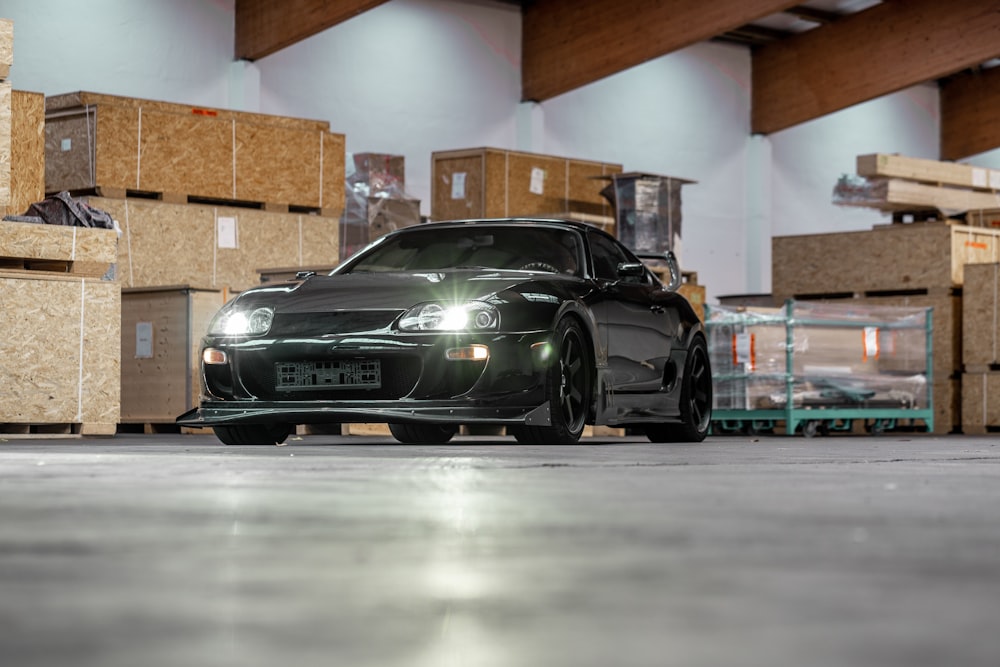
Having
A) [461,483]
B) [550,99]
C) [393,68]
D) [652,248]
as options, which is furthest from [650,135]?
[461,483]

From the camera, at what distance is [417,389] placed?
8.03m

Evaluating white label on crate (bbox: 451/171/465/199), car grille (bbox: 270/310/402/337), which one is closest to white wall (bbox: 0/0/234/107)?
white label on crate (bbox: 451/171/465/199)

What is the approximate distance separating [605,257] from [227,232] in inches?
231

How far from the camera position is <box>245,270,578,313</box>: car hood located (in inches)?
321

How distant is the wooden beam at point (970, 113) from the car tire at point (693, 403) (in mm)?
23805

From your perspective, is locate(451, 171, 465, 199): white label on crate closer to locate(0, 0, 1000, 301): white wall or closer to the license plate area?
locate(0, 0, 1000, 301): white wall

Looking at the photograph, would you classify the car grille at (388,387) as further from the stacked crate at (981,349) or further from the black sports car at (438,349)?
the stacked crate at (981,349)

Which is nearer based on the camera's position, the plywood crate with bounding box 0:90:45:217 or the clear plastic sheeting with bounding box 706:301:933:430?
Answer: the plywood crate with bounding box 0:90:45:217

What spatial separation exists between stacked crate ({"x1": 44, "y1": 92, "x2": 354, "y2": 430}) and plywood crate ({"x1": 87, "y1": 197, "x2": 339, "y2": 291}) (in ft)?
0.04

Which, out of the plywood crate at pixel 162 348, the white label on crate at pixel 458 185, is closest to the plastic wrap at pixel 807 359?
the white label on crate at pixel 458 185

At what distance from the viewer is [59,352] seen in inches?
447

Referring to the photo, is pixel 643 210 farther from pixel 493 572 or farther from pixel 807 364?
pixel 493 572

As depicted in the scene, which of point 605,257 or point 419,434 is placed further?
point 419,434

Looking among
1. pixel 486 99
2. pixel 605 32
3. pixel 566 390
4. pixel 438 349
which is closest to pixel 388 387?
pixel 438 349
